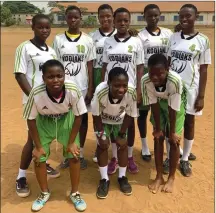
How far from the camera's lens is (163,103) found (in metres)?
3.85

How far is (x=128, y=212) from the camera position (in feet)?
11.7

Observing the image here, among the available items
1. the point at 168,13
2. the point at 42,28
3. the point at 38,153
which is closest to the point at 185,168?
the point at 38,153

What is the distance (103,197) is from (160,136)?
1045mm

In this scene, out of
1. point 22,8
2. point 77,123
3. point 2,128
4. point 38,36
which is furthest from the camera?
point 22,8

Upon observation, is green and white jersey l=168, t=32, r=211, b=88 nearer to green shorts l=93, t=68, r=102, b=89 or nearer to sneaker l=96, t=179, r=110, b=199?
green shorts l=93, t=68, r=102, b=89

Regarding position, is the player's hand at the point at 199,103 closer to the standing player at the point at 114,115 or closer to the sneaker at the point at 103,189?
the standing player at the point at 114,115

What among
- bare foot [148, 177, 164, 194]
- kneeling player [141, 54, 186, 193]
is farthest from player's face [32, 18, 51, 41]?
bare foot [148, 177, 164, 194]

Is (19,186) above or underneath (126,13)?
underneath

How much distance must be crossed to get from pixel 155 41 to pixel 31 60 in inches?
67.1

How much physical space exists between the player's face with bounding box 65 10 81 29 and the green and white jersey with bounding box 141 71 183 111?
1184mm

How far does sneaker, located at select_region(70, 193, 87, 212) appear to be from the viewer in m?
3.56

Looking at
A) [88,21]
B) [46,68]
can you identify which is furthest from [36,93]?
[88,21]

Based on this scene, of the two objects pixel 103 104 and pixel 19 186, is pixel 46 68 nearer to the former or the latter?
pixel 103 104

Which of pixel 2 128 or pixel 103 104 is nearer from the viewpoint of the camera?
pixel 103 104
